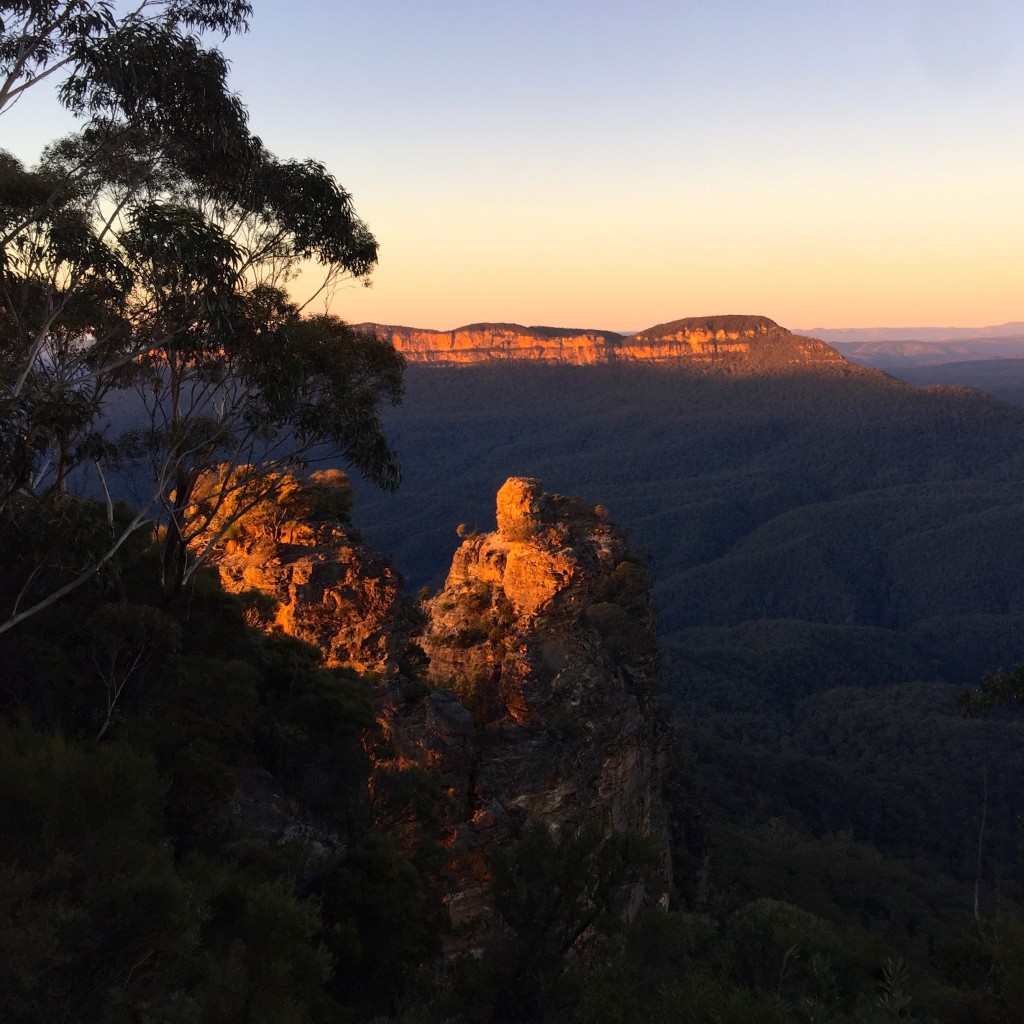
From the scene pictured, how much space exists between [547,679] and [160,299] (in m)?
11.8

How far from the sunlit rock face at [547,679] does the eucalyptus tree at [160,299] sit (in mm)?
6424

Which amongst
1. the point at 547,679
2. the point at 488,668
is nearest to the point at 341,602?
the point at 488,668

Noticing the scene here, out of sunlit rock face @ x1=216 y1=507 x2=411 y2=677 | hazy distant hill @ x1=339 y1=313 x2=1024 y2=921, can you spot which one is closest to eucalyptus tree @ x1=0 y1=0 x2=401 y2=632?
sunlit rock face @ x1=216 y1=507 x2=411 y2=677

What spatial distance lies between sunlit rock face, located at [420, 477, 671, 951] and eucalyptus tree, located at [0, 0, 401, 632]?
642cm

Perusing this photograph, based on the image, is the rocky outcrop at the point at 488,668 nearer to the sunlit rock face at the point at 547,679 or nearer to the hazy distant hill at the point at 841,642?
the sunlit rock face at the point at 547,679

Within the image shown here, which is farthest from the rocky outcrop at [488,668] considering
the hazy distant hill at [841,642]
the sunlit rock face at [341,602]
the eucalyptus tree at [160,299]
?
the hazy distant hill at [841,642]

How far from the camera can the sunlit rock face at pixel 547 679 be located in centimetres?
1897

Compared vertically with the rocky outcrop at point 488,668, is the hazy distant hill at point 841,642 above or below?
below

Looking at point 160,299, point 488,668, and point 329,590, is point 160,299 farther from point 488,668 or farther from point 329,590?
point 488,668

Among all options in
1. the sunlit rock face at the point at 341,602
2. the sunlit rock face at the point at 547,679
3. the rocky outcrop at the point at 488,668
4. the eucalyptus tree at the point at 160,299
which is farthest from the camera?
the sunlit rock face at the point at 341,602

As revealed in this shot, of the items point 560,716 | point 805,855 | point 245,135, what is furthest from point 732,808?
point 245,135

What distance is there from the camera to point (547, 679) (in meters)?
21.6

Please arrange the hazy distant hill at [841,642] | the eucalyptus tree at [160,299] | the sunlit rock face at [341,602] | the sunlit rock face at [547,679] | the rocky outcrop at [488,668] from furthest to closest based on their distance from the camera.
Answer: the hazy distant hill at [841,642]
the sunlit rock face at [341,602]
the sunlit rock face at [547,679]
the rocky outcrop at [488,668]
the eucalyptus tree at [160,299]

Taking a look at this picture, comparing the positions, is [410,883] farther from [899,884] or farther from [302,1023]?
[899,884]
